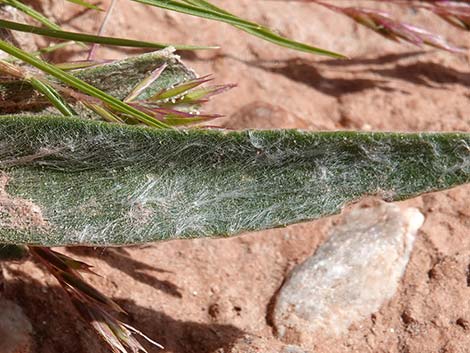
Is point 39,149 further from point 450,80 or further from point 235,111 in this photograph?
point 450,80

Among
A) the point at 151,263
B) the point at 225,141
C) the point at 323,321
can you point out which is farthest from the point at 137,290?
the point at 225,141

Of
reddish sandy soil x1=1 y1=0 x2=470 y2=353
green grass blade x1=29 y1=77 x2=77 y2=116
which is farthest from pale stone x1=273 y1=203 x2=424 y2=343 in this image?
green grass blade x1=29 y1=77 x2=77 y2=116

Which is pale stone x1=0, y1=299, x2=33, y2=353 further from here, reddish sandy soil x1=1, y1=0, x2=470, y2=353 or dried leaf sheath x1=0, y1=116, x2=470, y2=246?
dried leaf sheath x1=0, y1=116, x2=470, y2=246

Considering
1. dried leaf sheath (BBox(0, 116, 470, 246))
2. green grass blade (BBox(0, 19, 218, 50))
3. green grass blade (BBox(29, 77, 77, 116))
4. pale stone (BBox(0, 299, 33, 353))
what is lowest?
pale stone (BBox(0, 299, 33, 353))

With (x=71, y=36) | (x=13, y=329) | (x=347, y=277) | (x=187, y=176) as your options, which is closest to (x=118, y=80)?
(x=71, y=36)

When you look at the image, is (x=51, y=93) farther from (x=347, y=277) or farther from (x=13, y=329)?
(x=347, y=277)
